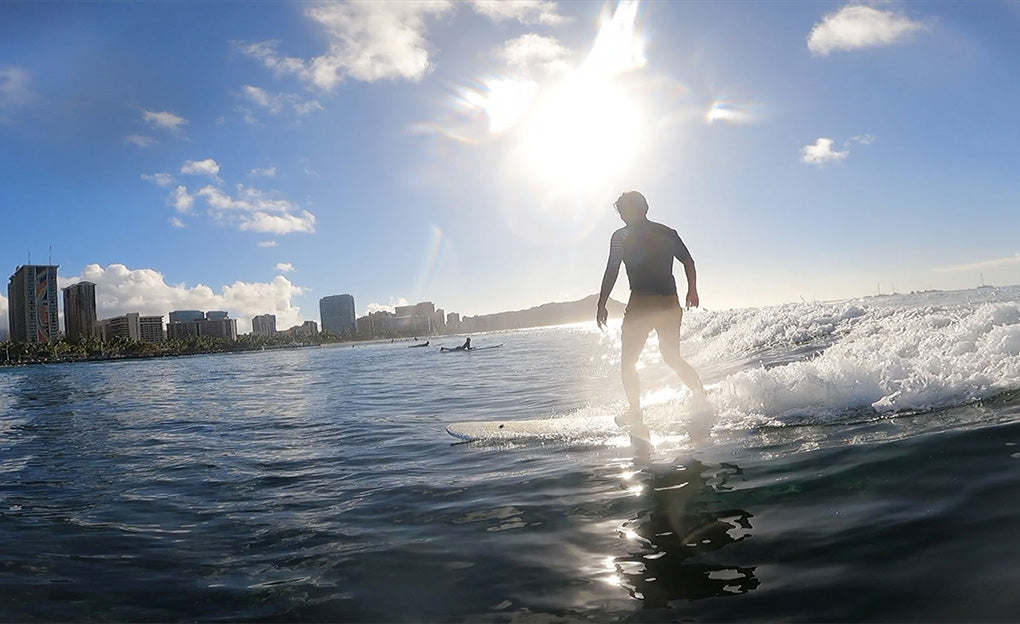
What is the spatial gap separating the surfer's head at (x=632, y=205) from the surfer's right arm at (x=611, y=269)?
0.74ft

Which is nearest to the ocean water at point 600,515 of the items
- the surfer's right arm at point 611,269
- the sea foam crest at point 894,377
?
the sea foam crest at point 894,377

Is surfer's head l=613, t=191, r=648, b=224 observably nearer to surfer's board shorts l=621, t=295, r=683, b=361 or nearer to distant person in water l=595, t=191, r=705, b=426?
distant person in water l=595, t=191, r=705, b=426

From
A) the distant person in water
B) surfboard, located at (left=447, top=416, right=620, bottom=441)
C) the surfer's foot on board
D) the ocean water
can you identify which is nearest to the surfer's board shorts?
the distant person in water

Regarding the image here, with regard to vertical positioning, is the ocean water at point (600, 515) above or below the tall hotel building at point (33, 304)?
below

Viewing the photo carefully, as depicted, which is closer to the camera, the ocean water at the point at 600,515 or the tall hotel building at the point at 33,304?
the ocean water at the point at 600,515

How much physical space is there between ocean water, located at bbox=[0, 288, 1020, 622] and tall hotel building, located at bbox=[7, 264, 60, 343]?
233172 mm

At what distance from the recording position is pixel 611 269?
24.0 ft

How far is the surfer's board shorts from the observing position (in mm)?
6934

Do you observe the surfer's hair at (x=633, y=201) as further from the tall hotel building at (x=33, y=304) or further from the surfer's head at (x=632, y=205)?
the tall hotel building at (x=33, y=304)

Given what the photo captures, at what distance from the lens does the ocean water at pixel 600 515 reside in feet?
8.45

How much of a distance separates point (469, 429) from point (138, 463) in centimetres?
410

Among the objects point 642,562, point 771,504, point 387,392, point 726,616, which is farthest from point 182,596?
point 387,392

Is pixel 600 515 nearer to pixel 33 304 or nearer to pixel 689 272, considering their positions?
pixel 689 272

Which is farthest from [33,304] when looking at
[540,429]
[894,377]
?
[894,377]
